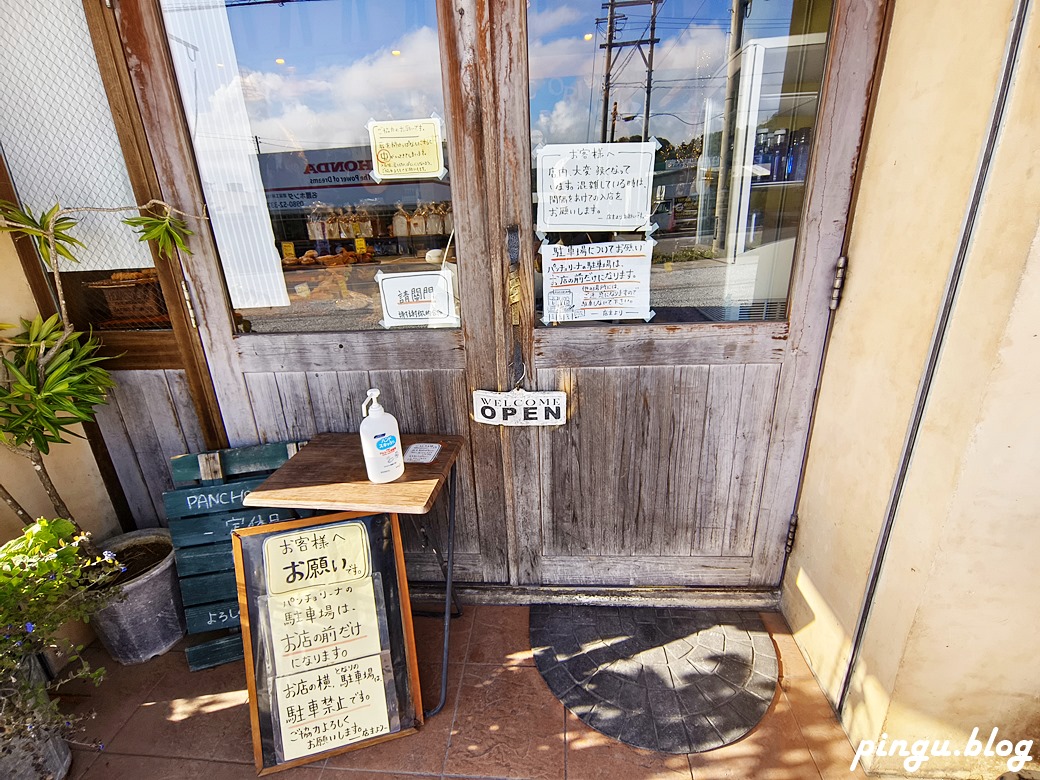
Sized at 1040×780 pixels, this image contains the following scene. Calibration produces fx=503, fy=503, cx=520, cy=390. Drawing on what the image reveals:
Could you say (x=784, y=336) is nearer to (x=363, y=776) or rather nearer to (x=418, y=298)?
(x=418, y=298)

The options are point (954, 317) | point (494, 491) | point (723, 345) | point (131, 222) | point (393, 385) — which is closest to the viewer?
point (954, 317)

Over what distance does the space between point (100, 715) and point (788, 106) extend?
3.80 meters

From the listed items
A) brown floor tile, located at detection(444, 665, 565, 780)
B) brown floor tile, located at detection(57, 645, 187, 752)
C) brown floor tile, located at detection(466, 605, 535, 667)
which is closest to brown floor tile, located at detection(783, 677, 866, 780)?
brown floor tile, located at detection(444, 665, 565, 780)

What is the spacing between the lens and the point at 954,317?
4.82 ft

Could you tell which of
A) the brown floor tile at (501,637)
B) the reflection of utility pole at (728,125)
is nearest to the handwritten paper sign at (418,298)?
the reflection of utility pole at (728,125)

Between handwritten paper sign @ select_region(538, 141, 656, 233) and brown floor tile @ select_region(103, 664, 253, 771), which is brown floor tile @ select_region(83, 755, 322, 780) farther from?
handwritten paper sign @ select_region(538, 141, 656, 233)

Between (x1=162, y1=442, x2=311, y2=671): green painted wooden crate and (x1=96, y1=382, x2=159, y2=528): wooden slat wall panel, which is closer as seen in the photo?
(x1=162, y1=442, x2=311, y2=671): green painted wooden crate

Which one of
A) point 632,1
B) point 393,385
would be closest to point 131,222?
point 393,385

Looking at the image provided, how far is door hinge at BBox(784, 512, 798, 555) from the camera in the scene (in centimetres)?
241

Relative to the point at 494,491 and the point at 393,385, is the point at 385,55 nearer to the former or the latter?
the point at 393,385

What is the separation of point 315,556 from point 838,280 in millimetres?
2319

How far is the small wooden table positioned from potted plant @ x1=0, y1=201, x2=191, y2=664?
0.99m

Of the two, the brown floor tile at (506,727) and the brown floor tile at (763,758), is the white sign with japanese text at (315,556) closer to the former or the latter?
the brown floor tile at (506,727)

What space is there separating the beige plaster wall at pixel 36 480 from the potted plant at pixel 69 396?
2.0 inches
